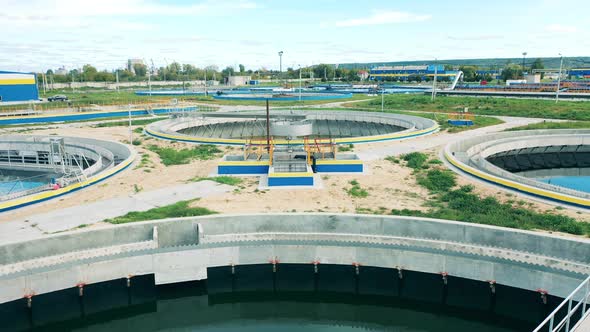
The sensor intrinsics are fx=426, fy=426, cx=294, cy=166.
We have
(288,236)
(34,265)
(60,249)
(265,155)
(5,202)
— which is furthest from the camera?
(265,155)

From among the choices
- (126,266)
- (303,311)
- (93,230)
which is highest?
(93,230)

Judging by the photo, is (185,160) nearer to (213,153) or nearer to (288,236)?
(213,153)

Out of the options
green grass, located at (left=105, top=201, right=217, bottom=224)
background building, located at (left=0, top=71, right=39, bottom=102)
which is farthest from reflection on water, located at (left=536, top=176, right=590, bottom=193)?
background building, located at (left=0, top=71, right=39, bottom=102)

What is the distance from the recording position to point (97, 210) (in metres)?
20.1

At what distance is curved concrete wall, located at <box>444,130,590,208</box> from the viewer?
20875mm

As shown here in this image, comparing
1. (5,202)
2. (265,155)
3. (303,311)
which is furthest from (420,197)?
(5,202)

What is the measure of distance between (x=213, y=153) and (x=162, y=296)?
17198mm

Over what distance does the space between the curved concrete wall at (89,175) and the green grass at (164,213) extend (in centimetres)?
530

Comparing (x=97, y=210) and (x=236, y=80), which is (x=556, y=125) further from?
(x=236, y=80)

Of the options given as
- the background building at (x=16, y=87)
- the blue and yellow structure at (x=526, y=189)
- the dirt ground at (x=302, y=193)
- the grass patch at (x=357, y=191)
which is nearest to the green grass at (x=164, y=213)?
the dirt ground at (x=302, y=193)

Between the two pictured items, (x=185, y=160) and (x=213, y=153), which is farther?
(x=213, y=153)

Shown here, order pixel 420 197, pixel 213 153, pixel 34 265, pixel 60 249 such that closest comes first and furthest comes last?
pixel 34 265 → pixel 60 249 → pixel 420 197 → pixel 213 153

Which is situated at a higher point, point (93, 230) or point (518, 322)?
point (93, 230)

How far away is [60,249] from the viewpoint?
16.2 m
